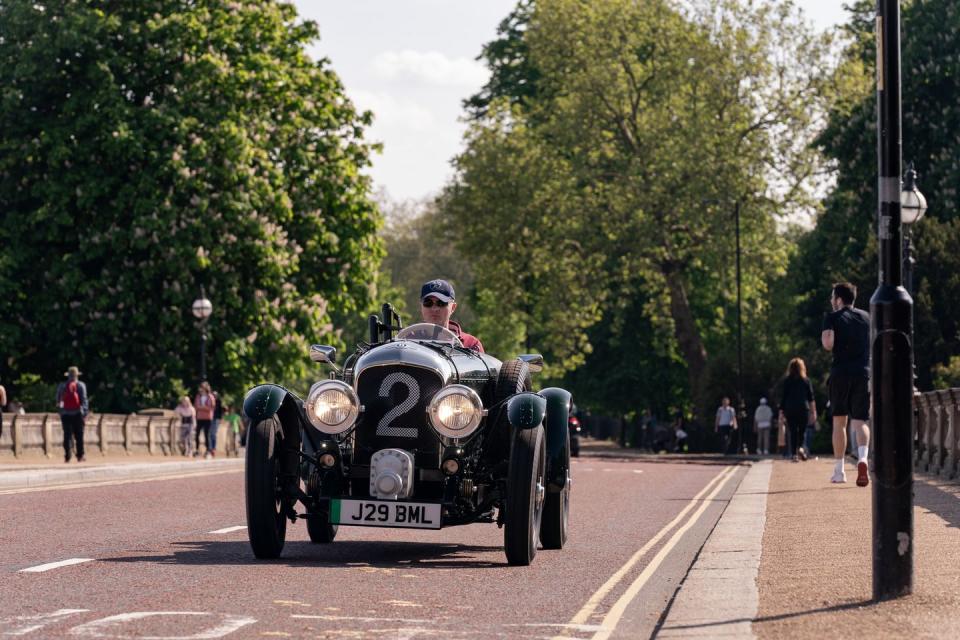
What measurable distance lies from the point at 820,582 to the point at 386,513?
2770 mm

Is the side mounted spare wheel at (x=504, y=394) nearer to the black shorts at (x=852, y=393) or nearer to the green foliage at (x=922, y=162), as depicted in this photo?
the black shorts at (x=852, y=393)

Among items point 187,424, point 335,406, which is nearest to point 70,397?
point 187,424

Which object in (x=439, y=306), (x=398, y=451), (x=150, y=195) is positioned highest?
(x=150, y=195)

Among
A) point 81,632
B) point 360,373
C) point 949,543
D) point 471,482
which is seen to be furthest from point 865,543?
point 81,632

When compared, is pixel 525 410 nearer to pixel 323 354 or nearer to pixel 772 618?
pixel 323 354

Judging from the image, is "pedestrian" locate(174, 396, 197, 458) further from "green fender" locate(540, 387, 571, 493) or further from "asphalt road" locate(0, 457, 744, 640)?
"green fender" locate(540, 387, 571, 493)

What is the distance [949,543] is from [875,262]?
3816 cm

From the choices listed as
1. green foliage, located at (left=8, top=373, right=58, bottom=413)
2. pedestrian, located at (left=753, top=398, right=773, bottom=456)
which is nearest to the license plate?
green foliage, located at (left=8, top=373, right=58, bottom=413)

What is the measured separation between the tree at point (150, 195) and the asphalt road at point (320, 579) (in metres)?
26.0

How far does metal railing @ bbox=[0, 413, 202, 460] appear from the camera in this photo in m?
35.2

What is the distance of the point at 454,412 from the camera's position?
1116 cm

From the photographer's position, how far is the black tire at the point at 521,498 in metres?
11.0

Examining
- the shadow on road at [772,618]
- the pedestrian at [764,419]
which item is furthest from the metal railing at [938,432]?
the pedestrian at [764,419]

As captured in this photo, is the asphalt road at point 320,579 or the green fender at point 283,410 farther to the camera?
the green fender at point 283,410
